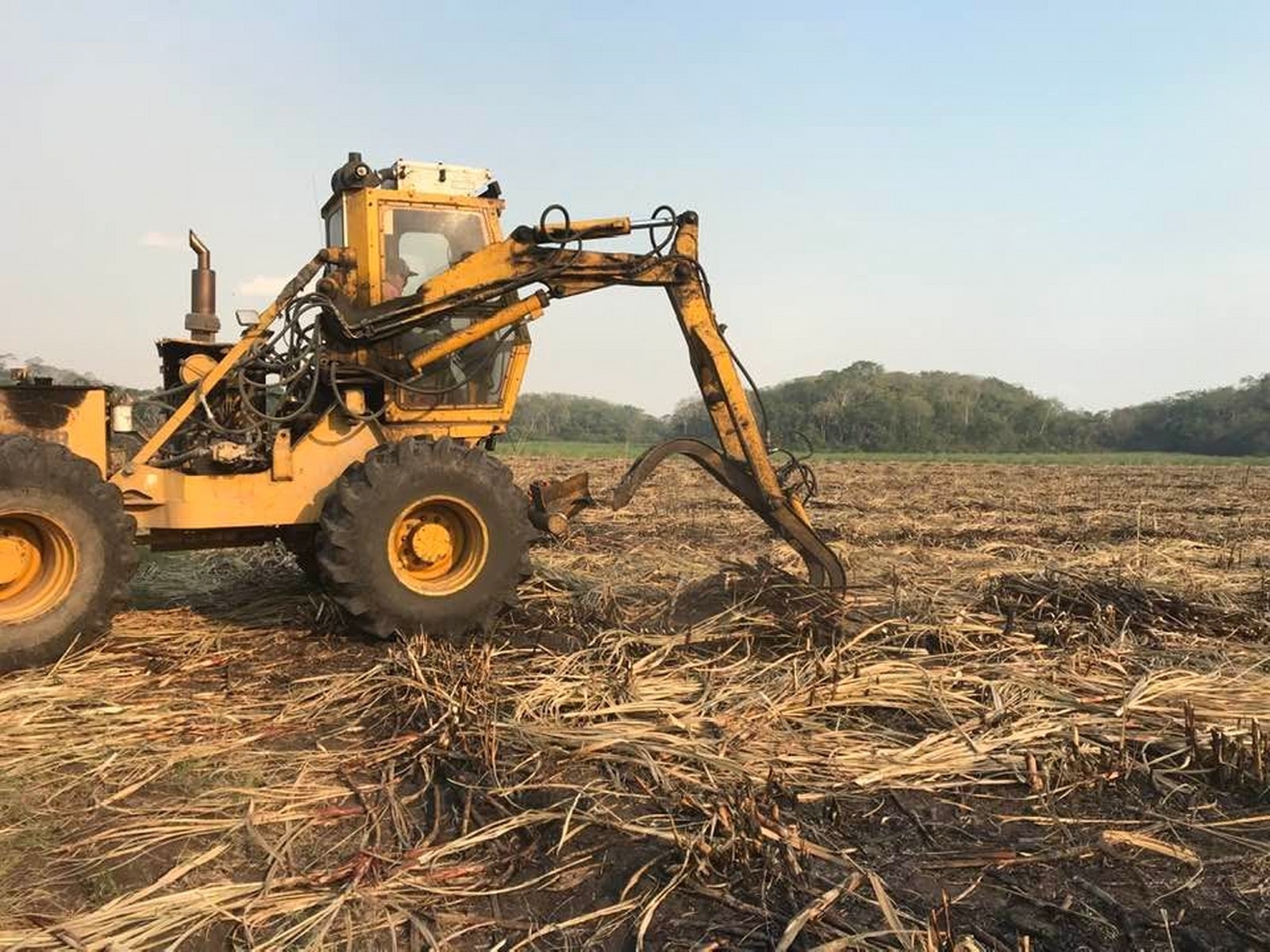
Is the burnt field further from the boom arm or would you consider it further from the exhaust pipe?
the exhaust pipe

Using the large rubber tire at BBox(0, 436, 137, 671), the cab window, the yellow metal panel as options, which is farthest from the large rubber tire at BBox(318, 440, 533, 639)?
the cab window

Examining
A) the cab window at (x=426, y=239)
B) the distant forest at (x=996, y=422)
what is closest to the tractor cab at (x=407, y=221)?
the cab window at (x=426, y=239)

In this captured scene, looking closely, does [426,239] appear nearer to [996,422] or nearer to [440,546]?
[440,546]

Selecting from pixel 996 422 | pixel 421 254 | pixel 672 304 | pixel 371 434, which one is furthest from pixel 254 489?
pixel 996 422

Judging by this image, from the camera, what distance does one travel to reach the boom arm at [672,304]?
222 inches

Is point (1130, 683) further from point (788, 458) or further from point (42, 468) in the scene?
point (42, 468)

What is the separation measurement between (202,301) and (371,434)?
172cm

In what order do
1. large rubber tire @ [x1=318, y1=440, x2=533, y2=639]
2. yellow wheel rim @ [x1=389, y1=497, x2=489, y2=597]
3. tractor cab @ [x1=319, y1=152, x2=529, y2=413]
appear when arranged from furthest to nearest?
tractor cab @ [x1=319, y1=152, x2=529, y2=413] < yellow wheel rim @ [x1=389, y1=497, x2=489, y2=597] < large rubber tire @ [x1=318, y1=440, x2=533, y2=639]

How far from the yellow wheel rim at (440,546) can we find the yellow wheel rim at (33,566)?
165 centimetres

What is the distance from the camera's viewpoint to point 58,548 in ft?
15.4

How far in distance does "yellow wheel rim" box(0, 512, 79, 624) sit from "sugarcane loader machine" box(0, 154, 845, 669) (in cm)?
1

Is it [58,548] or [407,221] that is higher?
[407,221]

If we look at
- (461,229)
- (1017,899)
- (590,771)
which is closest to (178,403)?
(461,229)

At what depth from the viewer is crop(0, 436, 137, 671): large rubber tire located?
453 centimetres
